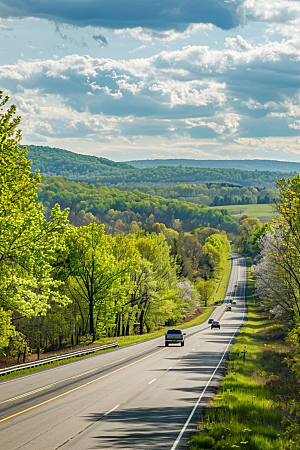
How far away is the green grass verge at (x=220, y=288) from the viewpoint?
131300mm

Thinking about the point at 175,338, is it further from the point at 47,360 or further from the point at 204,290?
the point at 204,290

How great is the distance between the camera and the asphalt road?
13734mm

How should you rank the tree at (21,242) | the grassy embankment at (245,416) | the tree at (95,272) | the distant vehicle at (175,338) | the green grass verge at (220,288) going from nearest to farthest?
1. the grassy embankment at (245,416)
2. the tree at (21,242)
3. the distant vehicle at (175,338)
4. the tree at (95,272)
5. the green grass verge at (220,288)

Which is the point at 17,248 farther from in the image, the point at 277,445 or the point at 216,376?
the point at 277,445

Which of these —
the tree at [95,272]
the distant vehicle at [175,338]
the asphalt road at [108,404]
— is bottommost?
the distant vehicle at [175,338]

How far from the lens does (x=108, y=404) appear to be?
61.6 feet

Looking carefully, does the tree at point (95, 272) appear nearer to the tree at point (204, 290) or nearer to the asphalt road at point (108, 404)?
the asphalt road at point (108, 404)

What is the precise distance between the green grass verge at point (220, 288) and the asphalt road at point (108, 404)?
97.4m

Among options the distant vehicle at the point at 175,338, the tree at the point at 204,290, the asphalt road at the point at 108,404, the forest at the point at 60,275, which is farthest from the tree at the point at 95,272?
the tree at the point at 204,290

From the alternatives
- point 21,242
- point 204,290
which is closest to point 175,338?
point 21,242

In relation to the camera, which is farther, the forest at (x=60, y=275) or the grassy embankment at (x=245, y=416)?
the forest at (x=60, y=275)

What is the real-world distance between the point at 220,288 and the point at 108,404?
128813mm

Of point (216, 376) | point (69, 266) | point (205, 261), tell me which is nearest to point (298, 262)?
point (216, 376)

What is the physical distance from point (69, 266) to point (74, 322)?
1176cm
